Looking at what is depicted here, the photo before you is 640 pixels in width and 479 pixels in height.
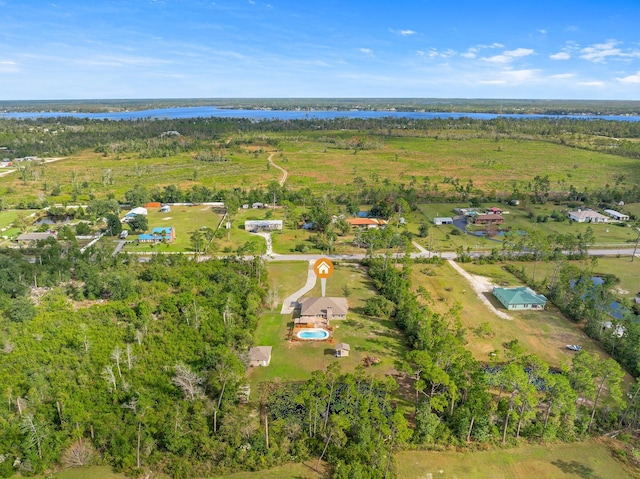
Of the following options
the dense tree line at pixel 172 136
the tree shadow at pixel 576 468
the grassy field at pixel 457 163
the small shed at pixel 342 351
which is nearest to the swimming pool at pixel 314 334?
the small shed at pixel 342 351

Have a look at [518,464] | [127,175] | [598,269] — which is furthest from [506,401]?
[127,175]

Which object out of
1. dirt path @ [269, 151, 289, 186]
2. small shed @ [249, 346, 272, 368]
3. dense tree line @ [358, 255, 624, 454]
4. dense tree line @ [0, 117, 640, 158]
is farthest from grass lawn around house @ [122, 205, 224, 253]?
dense tree line @ [0, 117, 640, 158]

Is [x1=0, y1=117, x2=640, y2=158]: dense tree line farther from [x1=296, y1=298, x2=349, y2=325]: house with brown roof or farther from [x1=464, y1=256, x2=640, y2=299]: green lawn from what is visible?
[x1=296, y1=298, x2=349, y2=325]: house with brown roof

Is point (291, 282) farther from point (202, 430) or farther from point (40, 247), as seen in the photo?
point (40, 247)

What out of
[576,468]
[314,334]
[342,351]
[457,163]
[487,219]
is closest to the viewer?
[576,468]

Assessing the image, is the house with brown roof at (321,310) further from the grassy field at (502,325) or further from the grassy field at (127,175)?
the grassy field at (127,175)

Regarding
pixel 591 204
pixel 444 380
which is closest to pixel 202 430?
pixel 444 380

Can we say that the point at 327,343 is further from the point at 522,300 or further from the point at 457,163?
the point at 457,163
